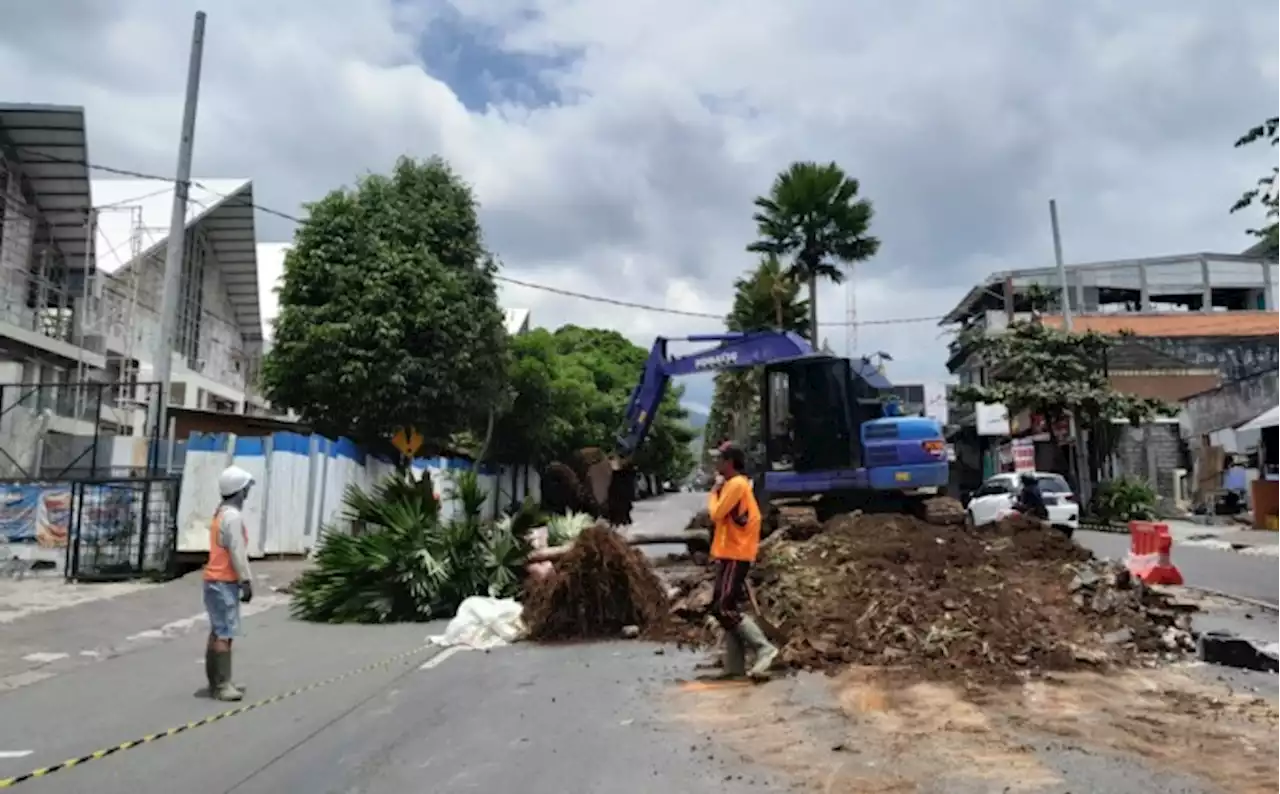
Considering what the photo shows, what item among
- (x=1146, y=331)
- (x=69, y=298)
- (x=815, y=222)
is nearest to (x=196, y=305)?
(x=69, y=298)

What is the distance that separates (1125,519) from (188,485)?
2741 centimetres

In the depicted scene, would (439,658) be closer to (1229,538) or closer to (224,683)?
(224,683)

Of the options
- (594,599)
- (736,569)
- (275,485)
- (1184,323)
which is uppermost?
(1184,323)

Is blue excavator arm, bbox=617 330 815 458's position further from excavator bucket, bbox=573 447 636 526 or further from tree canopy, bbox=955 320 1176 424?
tree canopy, bbox=955 320 1176 424

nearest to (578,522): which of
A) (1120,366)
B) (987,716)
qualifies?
(987,716)

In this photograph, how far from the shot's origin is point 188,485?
61.4 feet

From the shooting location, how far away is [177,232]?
64.6ft

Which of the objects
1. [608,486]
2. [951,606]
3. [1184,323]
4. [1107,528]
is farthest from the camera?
[1184,323]

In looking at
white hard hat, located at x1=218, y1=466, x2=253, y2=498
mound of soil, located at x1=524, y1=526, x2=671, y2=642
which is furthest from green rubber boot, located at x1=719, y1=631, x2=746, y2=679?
white hard hat, located at x1=218, y1=466, x2=253, y2=498

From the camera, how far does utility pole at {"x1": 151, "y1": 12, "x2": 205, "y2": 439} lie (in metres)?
19.3

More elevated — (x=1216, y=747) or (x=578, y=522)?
(x=578, y=522)

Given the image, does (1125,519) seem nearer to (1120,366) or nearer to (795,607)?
(1120,366)

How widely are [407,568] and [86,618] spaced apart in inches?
167

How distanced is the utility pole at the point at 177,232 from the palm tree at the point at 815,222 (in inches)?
773
